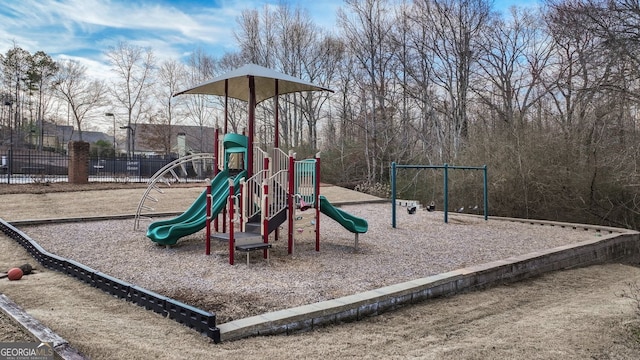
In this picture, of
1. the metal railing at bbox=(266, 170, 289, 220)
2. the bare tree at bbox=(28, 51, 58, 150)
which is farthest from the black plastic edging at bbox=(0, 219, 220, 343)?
the bare tree at bbox=(28, 51, 58, 150)

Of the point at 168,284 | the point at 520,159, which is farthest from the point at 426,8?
the point at 168,284

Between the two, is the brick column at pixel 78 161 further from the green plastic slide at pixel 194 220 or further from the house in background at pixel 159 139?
the house in background at pixel 159 139

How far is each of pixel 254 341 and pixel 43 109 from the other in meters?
41.7

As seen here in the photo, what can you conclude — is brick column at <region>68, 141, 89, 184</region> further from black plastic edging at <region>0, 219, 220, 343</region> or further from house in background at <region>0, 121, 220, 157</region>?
house in background at <region>0, 121, 220, 157</region>

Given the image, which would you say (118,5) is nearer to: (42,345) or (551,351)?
(42,345)

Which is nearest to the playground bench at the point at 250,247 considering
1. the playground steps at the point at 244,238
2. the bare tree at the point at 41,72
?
the playground steps at the point at 244,238

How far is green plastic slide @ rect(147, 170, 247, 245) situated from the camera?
21.7ft

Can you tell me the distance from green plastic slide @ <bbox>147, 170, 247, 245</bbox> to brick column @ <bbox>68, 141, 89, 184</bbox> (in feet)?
35.9

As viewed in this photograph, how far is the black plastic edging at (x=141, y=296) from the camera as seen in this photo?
339 cm

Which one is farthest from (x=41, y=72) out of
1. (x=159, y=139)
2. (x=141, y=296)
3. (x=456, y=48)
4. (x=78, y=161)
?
(x=141, y=296)

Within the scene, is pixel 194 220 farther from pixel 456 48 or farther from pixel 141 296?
pixel 456 48

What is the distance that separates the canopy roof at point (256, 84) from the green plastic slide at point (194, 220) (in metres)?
1.47

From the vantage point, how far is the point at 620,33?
392 inches

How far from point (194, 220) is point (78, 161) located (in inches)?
449
